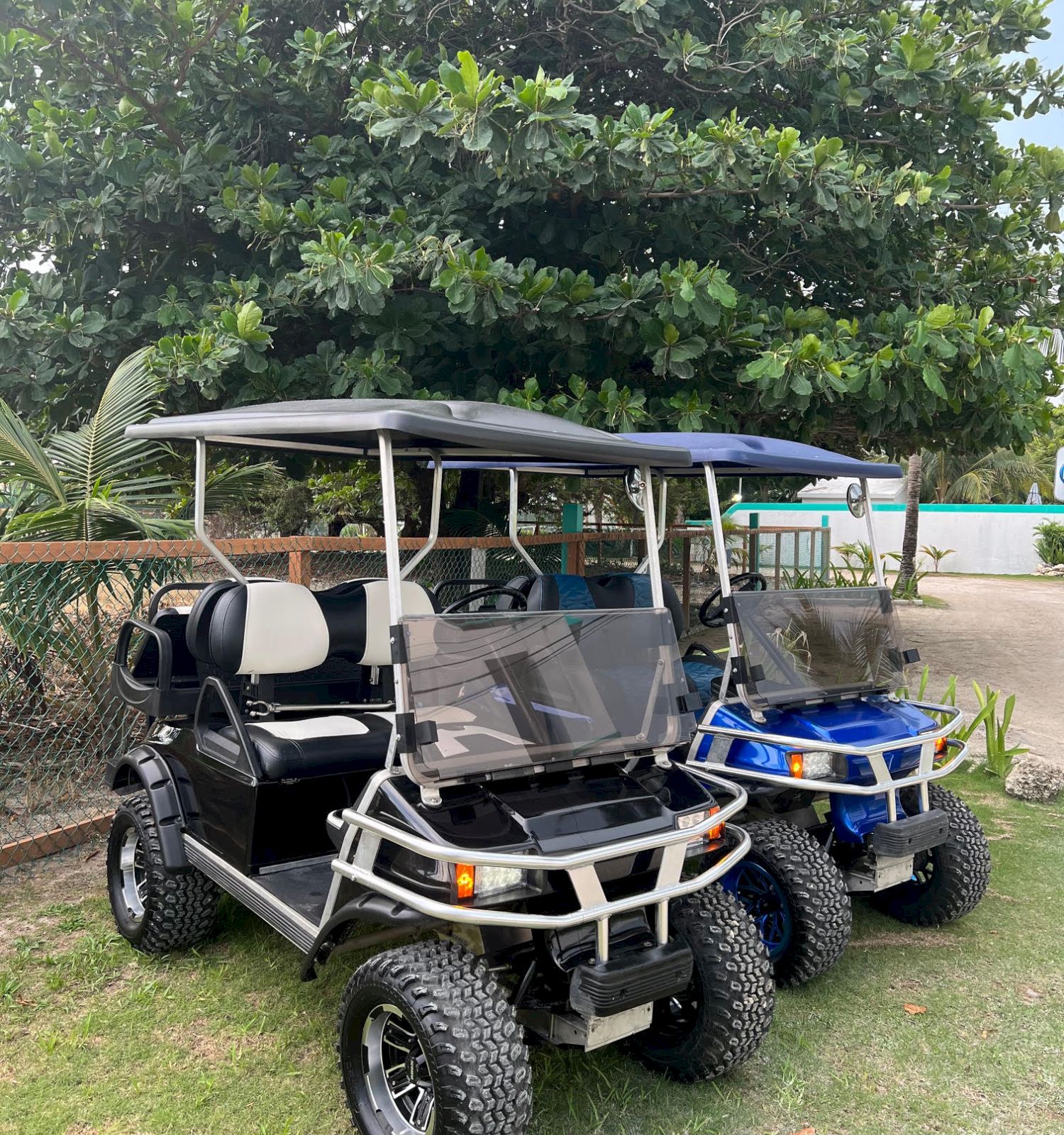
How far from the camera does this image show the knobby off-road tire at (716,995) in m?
2.99

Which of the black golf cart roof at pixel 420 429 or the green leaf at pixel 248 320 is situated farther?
the green leaf at pixel 248 320

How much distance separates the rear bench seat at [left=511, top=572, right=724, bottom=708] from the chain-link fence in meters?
0.86

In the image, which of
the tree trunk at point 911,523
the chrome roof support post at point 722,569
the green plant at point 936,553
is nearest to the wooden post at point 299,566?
the chrome roof support post at point 722,569

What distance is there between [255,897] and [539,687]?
3.95 feet

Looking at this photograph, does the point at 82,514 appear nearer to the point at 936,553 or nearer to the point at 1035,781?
the point at 1035,781

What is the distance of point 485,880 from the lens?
258cm

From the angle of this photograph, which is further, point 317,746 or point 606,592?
point 606,592

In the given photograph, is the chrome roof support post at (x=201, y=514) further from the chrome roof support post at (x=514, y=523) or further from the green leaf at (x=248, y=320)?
the green leaf at (x=248, y=320)

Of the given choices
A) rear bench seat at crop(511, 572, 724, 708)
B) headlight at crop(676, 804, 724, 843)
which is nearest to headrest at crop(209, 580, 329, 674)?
rear bench seat at crop(511, 572, 724, 708)

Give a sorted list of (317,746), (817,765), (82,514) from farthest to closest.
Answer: (82,514)
(817,765)
(317,746)

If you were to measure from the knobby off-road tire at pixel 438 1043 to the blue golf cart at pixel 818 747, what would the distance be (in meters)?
1.55

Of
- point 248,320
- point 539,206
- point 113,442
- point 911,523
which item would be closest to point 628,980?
Result: point 113,442

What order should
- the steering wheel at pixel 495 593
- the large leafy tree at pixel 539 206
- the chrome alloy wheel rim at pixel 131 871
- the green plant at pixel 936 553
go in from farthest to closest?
the green plant at pixel 936 553 < the large leafy tree at pixel 539 206 < the steering wheel at pixel 495 593 < the chrome alloy wheel rim at pixel 131 871

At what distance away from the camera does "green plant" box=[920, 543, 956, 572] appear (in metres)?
27.2
